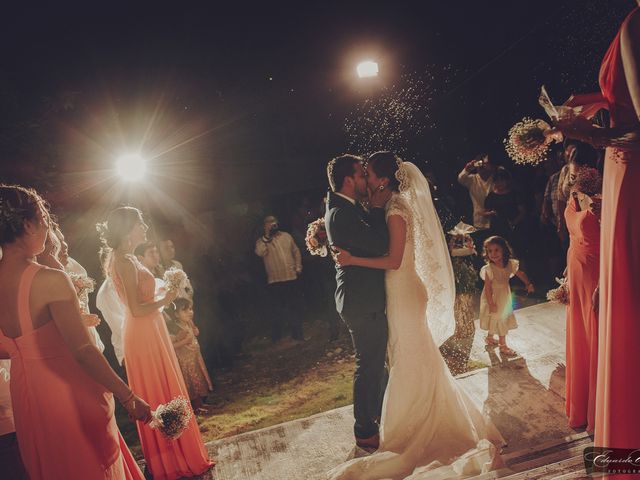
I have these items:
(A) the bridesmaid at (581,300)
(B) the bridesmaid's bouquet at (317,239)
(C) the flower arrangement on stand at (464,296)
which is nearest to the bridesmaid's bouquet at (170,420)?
(B) the bridesmaid's bouquet at (317,239)

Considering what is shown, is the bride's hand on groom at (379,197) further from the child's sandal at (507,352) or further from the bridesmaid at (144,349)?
the child's sandal at (507,352)

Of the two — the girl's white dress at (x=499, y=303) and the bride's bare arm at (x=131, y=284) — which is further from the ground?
the bride's bare arm at (x=131, y=284)

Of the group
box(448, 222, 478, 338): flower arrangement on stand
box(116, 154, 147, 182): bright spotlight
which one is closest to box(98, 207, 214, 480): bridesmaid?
box(448, 222, 478, 338): flower arrangement on stand

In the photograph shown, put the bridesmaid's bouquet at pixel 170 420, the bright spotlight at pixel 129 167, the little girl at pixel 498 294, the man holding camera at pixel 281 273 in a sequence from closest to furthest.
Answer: the bridesmaid's bouquet at pixel 170 420
the little girl at pixel 498 294
the bright spotlight at pixel 129 167
the man holding camera at pixel 281 273

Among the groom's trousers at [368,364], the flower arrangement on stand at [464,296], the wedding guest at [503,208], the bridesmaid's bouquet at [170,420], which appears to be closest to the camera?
the bridesmaid's bouquet at [170,420]

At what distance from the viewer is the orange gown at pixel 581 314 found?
125 inches

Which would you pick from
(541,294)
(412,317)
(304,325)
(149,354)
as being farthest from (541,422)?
(304,325)

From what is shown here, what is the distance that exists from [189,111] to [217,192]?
7.12ft

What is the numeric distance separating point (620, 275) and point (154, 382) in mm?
3492

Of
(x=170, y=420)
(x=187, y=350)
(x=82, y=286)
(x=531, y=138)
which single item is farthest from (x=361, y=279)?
(x=187, y=350)

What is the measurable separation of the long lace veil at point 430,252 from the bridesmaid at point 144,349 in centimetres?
238

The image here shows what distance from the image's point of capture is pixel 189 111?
10398 mm

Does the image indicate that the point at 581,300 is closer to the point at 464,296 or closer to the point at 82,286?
the point at 464,296

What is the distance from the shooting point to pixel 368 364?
3654mm
